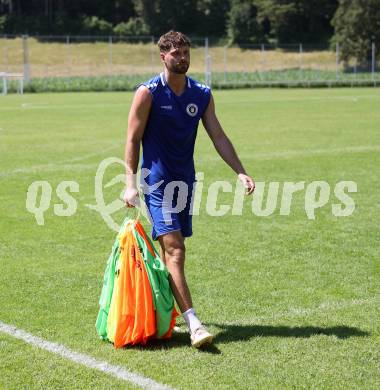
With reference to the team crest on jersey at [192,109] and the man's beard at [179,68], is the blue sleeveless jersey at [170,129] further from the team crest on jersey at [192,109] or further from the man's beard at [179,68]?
the man's beard at [179,68]

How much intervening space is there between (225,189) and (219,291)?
17.9 feet

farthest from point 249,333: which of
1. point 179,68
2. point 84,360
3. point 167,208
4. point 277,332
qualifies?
point 179,68

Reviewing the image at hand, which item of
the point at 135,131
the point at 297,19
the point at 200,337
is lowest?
the point at 200,337

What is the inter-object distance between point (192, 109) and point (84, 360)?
5.95 ft

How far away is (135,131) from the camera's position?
5410mm

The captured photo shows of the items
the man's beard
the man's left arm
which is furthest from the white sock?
the man's beard

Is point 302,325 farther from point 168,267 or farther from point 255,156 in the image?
point 255,156

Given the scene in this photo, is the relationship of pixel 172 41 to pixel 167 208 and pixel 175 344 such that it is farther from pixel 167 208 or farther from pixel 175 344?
pixel 175 344

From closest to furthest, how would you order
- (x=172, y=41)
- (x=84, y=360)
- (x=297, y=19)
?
(x=84, y=360) < (x=172, y=41) < (x=297, y=19)

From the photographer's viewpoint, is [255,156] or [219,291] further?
[255,156]

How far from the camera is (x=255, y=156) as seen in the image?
1589 centimetres

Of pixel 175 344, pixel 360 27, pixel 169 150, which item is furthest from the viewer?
pixel 360 27

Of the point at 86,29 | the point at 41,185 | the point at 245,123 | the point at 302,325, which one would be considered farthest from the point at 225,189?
the point at 86,29

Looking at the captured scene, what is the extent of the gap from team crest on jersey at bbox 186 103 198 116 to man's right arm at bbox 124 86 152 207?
0.27 meters
